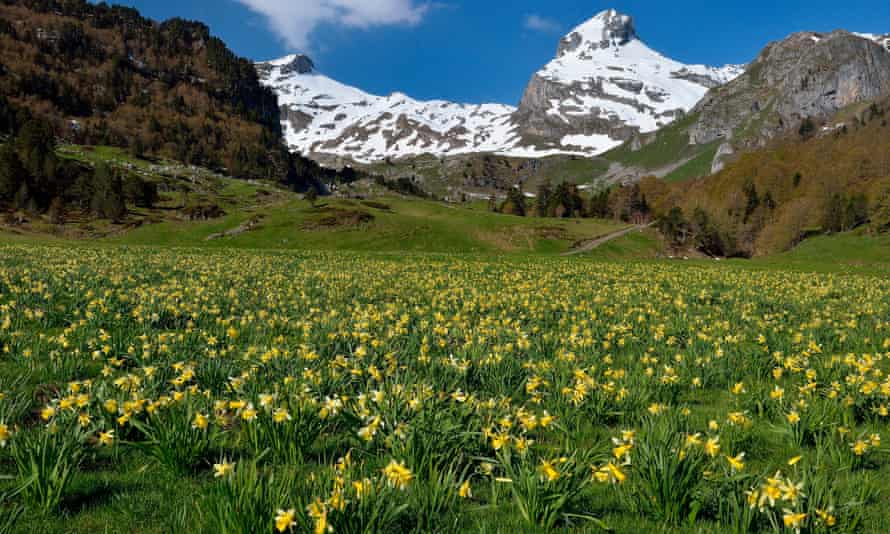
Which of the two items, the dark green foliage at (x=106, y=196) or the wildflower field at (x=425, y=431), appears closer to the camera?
the wildflower field at (x=425, y=431)

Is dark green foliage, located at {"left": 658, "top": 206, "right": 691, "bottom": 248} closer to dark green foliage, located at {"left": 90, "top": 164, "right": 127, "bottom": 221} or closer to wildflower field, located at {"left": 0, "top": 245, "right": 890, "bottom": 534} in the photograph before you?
wildflower field, located at {"left": 0, "top": 245, "right": 890, "bottom": 534}

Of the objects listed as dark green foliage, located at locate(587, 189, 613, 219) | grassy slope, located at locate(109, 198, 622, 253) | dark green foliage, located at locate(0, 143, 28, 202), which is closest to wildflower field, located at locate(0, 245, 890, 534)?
grassy slope, located at locate(109, 198, 622, 253)

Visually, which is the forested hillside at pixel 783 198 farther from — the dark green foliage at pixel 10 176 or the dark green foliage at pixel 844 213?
the dark green foliage at pixel 10 176

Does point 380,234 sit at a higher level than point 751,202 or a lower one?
lower

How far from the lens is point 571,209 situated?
146875 mm

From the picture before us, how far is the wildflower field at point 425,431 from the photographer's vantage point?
12.8 ft

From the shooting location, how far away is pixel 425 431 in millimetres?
4934

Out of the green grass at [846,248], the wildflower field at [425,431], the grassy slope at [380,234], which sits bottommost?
the wildflower field at [425,431]

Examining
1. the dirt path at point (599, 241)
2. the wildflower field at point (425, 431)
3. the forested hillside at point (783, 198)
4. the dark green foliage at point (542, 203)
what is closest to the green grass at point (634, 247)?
the dirt path at point (599, 241)

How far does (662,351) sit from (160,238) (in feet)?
250

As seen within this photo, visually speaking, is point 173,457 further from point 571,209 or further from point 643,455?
point 571,209

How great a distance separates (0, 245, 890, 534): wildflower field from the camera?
3906 mm

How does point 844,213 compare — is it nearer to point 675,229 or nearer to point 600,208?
point 675,229

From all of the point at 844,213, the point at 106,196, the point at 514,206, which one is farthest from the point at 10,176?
the point at 844,213
